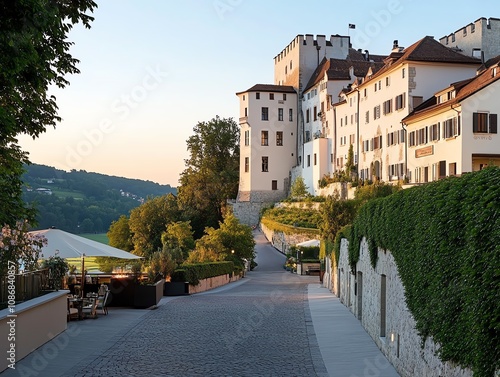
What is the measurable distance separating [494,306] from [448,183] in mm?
2535

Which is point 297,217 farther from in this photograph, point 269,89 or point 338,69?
point 269,89

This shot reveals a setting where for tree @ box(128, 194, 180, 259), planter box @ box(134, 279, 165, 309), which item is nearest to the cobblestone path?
planter box @ box(134, 279, 165, 309)

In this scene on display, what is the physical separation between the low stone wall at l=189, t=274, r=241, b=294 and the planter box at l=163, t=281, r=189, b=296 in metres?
1.62

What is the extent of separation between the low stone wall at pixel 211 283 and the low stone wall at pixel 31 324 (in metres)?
18.3

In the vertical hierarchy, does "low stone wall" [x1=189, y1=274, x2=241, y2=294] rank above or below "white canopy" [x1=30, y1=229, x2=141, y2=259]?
below

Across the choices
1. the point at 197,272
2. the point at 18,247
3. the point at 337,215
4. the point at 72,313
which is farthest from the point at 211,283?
the point at 18,247

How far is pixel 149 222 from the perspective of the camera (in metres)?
96.5

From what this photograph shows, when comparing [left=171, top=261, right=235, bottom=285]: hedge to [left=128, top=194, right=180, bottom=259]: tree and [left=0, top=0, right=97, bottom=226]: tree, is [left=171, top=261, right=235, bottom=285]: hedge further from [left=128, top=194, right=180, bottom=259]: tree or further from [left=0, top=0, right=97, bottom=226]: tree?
[left=128, top=194, right=180, bottom=259]: tree

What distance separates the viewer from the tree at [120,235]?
10150 cm

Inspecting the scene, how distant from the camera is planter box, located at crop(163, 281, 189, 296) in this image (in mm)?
32719

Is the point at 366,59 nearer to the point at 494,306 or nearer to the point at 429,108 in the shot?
the point at 429,108

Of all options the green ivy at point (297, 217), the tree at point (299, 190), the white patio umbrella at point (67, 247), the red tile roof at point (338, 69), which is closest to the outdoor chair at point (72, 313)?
the white patio umbrella at point (67, 247)

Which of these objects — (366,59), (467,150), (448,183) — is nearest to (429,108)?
(467,150)

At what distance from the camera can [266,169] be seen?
96.6 metres
